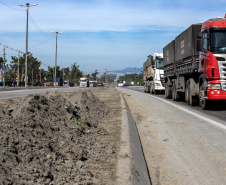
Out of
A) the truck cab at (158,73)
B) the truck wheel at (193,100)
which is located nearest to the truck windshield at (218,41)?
the truck wheel at (193,100)

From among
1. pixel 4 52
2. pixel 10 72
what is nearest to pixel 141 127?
pixel 4 52

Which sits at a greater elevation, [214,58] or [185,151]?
[214,58]

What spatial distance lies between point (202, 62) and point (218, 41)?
137 centimetres

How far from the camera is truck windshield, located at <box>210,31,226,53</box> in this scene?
13477 mm

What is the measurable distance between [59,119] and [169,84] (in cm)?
1772

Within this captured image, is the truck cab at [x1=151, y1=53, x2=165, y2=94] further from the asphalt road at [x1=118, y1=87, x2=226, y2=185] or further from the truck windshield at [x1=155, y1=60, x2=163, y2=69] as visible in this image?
the asphalt road at [x1=118, y1=87, x2=226, y2=185]

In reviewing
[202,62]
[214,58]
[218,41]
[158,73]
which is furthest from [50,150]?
[158,73]

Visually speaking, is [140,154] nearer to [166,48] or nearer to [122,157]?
[122,157]

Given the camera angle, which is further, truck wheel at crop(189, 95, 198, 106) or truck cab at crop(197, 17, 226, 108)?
truck wheel at crop(189, 95, 198, 106)

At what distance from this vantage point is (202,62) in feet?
48.2

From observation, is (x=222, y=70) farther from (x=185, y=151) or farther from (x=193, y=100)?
(x=185, y=151)

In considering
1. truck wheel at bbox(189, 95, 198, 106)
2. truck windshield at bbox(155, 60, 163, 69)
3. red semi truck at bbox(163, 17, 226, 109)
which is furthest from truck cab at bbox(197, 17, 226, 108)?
truck windshield at bbox(155, 60, 163, 69)

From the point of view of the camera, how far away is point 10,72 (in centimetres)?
9588

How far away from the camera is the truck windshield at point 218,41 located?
1348cm
